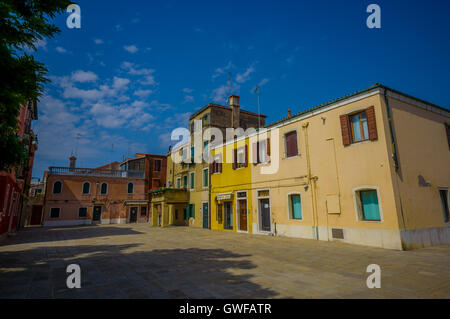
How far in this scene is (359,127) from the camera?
11.6m

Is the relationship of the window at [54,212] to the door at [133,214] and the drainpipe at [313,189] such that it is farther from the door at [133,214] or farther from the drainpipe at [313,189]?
the drainpipe at [313,189]

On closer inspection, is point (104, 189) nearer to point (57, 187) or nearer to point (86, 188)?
point (86, 188)

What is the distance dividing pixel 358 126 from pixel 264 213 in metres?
7.80

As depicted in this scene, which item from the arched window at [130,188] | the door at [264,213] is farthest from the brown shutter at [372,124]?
the arched window at [130,188]

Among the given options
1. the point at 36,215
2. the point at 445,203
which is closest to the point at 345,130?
the point at 445,203

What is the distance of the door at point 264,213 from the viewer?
1593 centimetres

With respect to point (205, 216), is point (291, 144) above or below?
above

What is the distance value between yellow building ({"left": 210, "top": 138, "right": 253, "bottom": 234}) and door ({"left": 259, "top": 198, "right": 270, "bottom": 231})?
2.84 ft

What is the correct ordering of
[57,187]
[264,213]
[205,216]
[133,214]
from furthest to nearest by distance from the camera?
[133,214] < [57,187] < [205,216] < [264,213]

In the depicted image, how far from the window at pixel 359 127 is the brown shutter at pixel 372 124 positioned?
0.32 meters

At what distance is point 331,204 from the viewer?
1197cm

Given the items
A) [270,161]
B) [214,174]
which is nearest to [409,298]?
[270,161]

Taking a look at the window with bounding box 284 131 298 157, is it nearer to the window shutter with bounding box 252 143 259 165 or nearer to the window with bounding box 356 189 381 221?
the window shutter with bounding box 252 143 259 165
